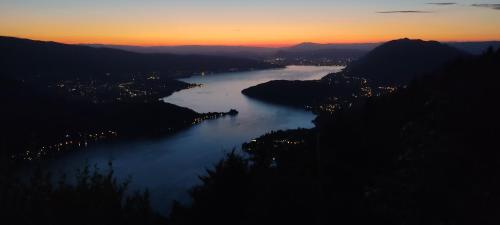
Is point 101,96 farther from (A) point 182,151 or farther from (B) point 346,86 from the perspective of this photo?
(A) point 182,151

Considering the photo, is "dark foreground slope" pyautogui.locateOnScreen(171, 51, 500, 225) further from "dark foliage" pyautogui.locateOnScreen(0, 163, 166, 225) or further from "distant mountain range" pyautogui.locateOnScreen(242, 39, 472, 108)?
"distant mountain range" pyautogui.locateOnScreen(242, 39, 472, 108)

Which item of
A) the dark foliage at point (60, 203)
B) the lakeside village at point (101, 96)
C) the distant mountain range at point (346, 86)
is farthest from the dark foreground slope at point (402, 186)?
the distant mountain range at point (346, 86)

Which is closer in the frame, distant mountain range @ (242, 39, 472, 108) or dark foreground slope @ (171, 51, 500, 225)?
dark foreground slope @ (171, 51, 500, 225)

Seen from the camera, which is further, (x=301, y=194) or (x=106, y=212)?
(x=301, y=194)

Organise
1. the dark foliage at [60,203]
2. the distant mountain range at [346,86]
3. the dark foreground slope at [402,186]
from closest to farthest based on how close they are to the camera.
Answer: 1. the dark foliage at [60,203]
2. the dark foreground slope at [402,186]
3. the distant mountain range at [346,86]

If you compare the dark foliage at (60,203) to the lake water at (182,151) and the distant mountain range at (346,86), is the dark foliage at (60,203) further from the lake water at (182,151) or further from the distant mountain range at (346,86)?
the distant mountain range at (346,86)

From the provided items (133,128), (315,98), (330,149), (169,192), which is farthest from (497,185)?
(315,98)

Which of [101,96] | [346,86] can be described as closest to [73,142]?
[101,96]

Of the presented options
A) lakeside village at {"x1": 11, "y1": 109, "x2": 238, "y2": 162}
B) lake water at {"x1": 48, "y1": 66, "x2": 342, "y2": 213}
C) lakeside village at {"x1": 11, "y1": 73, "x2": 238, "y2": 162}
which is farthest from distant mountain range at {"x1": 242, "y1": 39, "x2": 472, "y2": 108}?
lakeside village at {"x1": 11, "y1": 109, "x2": 238, "y2": 162}

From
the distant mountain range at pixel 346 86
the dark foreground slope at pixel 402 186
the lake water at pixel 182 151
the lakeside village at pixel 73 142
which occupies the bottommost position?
the lakeside village at pixel 73 142

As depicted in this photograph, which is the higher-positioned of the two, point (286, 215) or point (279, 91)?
point (286, 215)

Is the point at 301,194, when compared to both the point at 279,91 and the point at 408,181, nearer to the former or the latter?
the point at 408,181
